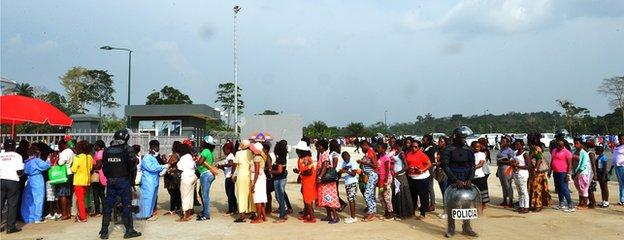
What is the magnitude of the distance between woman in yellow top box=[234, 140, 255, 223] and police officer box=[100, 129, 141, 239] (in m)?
1.81

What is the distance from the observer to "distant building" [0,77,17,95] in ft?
37.0

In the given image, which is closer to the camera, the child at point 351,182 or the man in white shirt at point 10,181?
the man in white shirt at point 10,181

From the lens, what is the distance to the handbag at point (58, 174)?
8258 millimetres

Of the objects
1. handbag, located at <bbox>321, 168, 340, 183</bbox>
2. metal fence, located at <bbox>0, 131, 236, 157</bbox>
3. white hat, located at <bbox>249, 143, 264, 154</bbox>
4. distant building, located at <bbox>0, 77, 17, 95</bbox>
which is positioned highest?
distant building, located at <bbox>0, 77, 17, 95</bbox>

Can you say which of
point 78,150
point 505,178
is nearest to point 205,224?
point 78,150

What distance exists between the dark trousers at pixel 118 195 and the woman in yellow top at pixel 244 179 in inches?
72.4

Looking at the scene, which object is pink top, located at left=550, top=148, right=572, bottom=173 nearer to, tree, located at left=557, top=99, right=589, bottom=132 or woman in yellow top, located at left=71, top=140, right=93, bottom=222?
woman in yellow top, located at left=71, top=140, right=93, bottom=222

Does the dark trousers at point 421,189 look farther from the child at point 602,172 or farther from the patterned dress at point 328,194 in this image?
the child at point 602,172

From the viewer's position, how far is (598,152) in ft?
31.8

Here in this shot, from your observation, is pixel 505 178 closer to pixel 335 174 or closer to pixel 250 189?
pixel 335 174

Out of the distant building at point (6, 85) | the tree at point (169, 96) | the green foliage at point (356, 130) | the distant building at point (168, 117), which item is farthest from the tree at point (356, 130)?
the distant building at point (6, 85)

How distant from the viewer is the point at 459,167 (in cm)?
694

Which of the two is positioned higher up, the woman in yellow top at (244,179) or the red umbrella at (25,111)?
the red umbrella at (25,111)

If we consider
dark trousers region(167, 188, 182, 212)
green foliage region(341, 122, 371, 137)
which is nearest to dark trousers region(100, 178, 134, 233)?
dark trousers region(167, 188, 182, 212)
